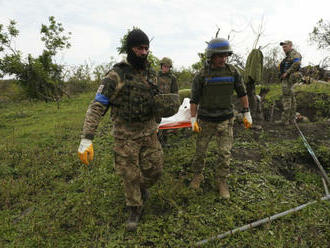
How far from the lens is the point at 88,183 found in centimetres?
394

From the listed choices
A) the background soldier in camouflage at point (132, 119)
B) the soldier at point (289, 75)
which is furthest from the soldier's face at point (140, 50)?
the soldier at point (289, 75)

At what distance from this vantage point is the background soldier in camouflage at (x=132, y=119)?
2.44 meters

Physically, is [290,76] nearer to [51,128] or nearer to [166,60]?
[166,60]

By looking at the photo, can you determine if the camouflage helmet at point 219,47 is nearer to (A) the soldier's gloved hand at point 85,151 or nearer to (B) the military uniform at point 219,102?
(B) the military uniform at point 219,102

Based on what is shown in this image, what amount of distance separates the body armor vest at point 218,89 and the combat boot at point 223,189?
111cm

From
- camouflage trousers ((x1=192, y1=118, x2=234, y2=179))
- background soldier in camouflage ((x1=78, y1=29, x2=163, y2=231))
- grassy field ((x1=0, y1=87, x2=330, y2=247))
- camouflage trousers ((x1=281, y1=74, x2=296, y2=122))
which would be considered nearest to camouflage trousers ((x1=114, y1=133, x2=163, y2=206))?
background soldier in camouflage ((x1=78, y1=29, x2=163, y2=231))

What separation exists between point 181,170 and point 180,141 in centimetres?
162

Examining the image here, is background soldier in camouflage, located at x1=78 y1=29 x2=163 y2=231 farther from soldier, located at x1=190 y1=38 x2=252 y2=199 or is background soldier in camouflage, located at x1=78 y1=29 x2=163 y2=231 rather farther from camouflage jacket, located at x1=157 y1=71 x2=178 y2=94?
camouflage jacket, located at x1=157 y1=71 x2=178 y2=94

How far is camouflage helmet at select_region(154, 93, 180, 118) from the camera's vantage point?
2656 mm

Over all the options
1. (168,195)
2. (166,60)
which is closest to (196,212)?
(168,195)

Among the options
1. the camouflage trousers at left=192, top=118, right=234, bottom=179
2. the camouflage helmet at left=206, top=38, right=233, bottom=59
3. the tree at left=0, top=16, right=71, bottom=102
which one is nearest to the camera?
the camouflage helmet at left=206, top=38, right=233, bottom=59

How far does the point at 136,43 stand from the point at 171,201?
2.14m

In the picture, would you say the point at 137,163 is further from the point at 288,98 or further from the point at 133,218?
the point at 288,98

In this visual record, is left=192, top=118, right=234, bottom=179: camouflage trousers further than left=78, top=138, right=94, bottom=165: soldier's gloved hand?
Yes
